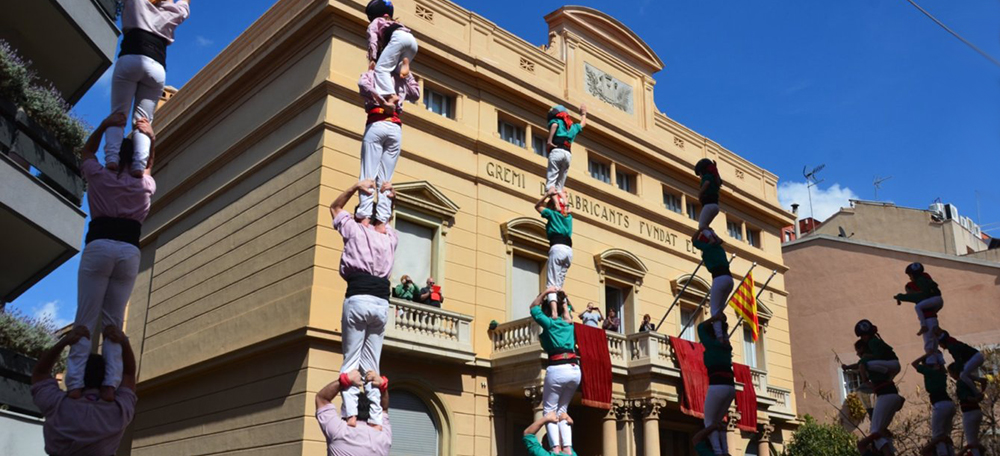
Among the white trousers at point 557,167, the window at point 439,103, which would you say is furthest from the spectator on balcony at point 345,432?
the window at point 439,103

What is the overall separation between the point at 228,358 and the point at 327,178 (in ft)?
16.5

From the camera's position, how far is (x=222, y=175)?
24.5m

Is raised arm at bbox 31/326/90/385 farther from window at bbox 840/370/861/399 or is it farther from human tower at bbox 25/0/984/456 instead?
window at bbox 840/370/861/399

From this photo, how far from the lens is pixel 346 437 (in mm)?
8602

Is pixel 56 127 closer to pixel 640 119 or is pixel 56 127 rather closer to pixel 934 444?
pixel 934 444

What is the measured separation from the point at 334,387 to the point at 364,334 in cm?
78

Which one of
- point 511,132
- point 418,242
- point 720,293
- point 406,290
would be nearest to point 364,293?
point 720,293

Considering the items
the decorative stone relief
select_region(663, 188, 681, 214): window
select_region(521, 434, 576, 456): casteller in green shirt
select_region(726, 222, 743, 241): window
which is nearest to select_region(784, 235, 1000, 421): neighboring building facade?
select_region(726, 222, 743, 241): window

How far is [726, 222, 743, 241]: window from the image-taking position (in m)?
32.9

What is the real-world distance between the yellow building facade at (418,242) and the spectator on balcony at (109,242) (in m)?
10.6

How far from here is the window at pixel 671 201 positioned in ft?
99.5

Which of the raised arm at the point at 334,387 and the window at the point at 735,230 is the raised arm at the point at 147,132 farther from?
the window at the point at 735,230

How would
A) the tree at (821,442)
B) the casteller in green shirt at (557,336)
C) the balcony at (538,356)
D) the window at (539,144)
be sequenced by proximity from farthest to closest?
the tree at (821,442), the window at (539,144), the balcony at (538,356), the casteller in green shirt at (557,336)

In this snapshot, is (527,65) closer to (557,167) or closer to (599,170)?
(599,170)
